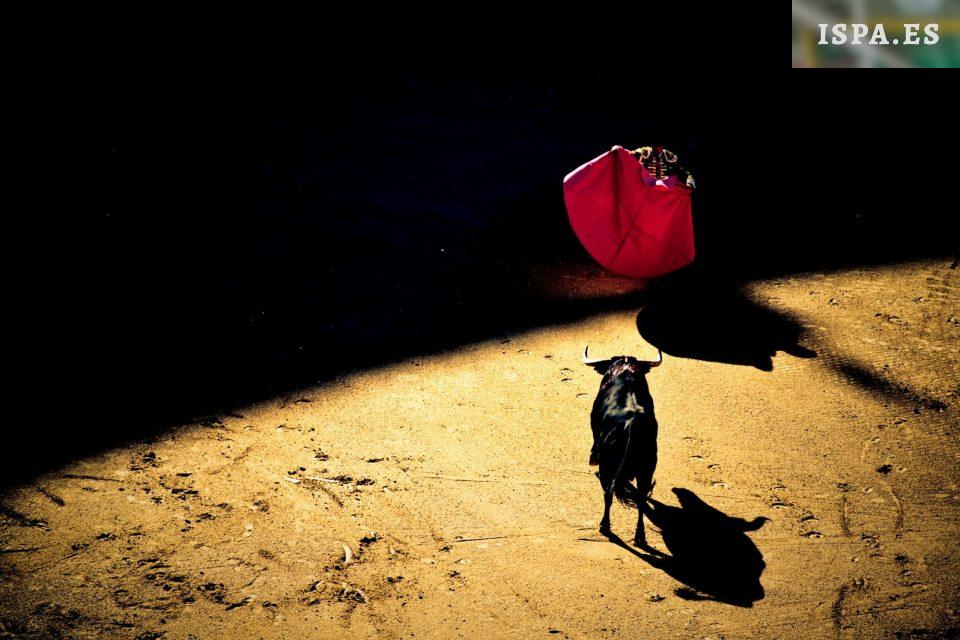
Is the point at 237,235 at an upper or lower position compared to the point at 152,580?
upper

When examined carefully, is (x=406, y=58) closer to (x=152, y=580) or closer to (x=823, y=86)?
(x=823, y=86)

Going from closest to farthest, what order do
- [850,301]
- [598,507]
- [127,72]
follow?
1. [598,507]
2. [850,301]
3. [127,72]

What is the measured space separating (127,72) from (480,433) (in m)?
7.53

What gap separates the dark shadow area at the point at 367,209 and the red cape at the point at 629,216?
1.22 feet

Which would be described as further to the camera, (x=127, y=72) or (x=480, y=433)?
(x=127, y=72)

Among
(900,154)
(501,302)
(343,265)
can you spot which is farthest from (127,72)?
(900,154)

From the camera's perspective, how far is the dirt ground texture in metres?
4.02

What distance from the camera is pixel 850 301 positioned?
6.71m

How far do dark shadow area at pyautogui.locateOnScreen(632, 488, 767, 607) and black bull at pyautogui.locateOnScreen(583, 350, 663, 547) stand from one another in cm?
19

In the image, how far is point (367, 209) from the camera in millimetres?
8047

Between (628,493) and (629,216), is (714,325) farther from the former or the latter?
(628,493)

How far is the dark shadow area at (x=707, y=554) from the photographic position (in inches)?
163

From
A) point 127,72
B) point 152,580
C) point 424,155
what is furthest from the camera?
point 127,72

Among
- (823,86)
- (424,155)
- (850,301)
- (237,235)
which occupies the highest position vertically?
(823,86)
